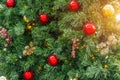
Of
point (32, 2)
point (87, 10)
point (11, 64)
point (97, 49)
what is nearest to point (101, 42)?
point (97, 49)

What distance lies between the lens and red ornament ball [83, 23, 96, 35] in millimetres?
1522

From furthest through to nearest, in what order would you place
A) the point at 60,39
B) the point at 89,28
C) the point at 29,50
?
the point at 29,50, the point at 60,39, the point at 89,28

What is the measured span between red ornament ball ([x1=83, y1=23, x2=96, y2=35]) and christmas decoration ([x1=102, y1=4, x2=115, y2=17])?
0.09 meters

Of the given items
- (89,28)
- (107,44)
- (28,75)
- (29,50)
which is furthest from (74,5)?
(28,75)

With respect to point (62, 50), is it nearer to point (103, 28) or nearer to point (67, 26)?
point (67, 26)

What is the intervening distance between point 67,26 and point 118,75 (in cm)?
36

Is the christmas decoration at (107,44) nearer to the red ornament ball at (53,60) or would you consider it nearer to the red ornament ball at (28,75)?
the red ornament ball at (53,60)

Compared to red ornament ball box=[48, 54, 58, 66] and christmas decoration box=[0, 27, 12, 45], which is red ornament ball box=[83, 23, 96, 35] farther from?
christmas decoration box=[0, 27, 12, 45]

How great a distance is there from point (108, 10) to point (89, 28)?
0.13 m

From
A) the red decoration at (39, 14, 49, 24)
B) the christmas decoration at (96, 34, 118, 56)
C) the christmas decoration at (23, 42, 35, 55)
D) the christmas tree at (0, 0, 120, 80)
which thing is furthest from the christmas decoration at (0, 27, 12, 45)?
the christmas decoration at (96, 34, 118, 56)

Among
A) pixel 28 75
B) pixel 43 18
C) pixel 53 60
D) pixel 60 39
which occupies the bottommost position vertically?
pixel 28 75

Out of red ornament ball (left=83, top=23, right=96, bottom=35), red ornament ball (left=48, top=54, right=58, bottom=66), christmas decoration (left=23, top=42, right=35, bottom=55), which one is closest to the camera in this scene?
red ornament ball (left=83, top=23, right=96, bottom=35)

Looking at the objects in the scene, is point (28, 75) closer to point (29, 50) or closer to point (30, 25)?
point (29, 50)

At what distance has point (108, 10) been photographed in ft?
5.00
